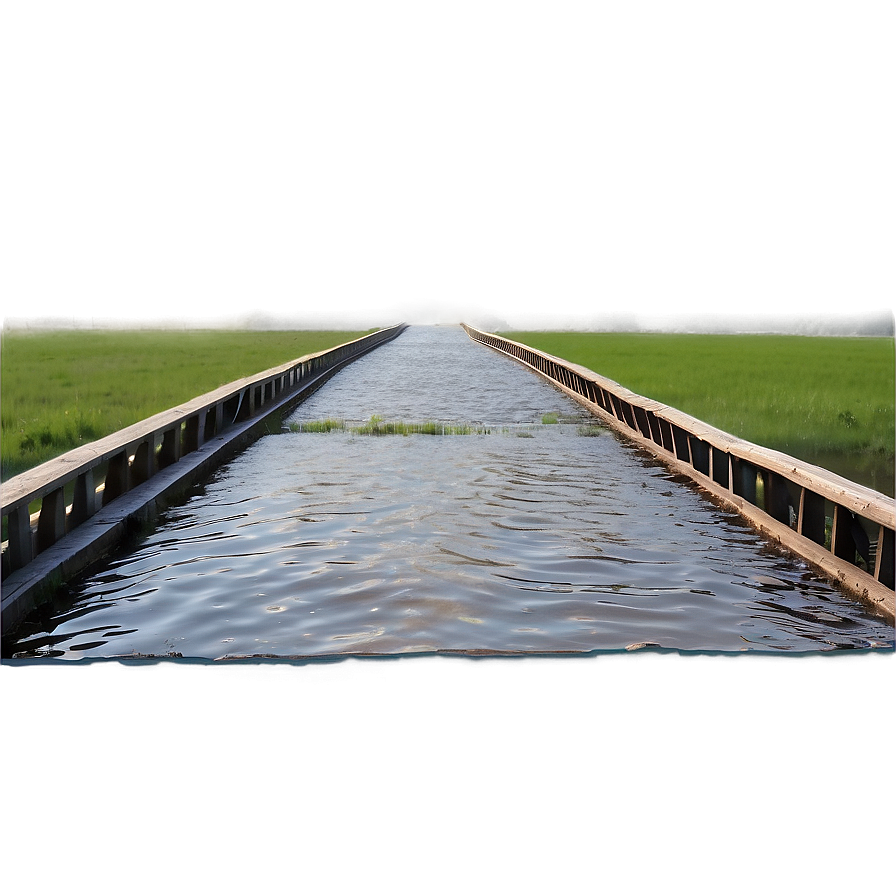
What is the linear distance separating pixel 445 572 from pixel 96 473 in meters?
6.10

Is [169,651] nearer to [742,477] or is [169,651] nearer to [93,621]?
[93,621]

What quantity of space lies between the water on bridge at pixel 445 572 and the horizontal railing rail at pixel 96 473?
1.61 ft

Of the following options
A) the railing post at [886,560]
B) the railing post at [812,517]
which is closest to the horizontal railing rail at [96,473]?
the railing post at [886,560]

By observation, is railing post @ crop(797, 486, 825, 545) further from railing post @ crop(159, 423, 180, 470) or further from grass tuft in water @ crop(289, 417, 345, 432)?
grass tuft in water @ crop(289, 417, 345, 432)

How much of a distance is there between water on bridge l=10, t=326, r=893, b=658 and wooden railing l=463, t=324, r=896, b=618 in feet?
0.54

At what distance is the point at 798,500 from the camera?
344 inches

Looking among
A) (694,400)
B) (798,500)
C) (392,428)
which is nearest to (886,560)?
(798,500)

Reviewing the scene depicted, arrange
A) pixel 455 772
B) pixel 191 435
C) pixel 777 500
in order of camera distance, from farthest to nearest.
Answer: pixel 191 435 < pixel 777 500 < pixel 455 772

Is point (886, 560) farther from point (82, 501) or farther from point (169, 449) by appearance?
point (169, 449)

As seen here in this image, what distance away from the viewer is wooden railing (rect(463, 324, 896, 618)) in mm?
5809

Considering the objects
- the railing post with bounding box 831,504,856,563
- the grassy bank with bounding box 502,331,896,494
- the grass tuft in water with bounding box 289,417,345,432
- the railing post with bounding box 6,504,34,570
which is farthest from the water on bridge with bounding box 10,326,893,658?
the grass tuft in water with bounding box 289,417,345,432

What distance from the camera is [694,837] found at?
10.6 feet

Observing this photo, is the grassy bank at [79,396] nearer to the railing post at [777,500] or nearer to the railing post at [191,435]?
the railing post at [191,435]

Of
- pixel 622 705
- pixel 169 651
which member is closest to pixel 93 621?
pixel 169 651
